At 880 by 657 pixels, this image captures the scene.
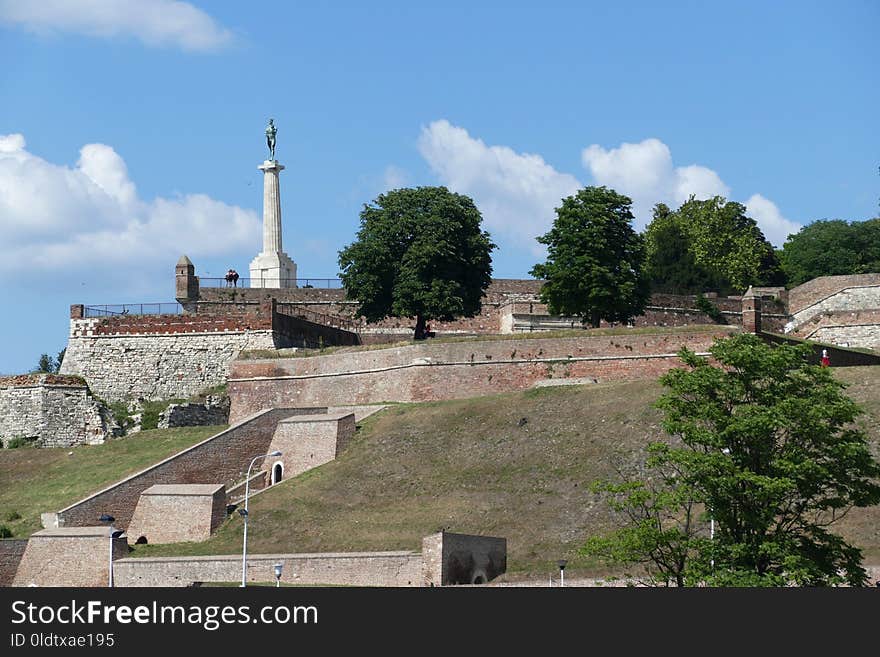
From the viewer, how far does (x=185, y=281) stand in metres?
88.8

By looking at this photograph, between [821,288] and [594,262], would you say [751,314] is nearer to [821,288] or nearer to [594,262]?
[594,262]

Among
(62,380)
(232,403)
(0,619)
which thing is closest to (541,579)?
(0,619)

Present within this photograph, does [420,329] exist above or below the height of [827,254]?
below

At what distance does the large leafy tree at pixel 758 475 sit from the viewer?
148 ft

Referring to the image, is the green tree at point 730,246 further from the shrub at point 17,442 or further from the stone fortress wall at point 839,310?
the shrub at point 17,442

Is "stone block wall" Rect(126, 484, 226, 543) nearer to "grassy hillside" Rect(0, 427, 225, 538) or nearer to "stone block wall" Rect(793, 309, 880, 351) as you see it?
"grassy hillside" Rect(0, 427, 225, 538)

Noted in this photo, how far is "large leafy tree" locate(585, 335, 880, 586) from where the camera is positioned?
148 ft

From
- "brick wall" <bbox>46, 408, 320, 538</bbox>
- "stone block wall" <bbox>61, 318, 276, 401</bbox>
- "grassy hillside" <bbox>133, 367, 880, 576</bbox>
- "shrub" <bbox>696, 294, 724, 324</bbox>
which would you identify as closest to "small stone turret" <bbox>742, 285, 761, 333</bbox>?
"grassy hillside" <bbox>133, 367, 880, 576</bbox>

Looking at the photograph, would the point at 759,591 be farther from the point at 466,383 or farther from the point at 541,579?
the point at 466,383

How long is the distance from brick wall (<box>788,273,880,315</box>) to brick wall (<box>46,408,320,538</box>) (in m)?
33.9

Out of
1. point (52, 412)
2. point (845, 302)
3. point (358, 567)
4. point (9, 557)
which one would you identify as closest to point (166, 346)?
point (52, 412)

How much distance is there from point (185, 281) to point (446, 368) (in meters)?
19.8

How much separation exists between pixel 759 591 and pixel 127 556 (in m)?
29.4

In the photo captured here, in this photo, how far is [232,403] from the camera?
78.6 metres
